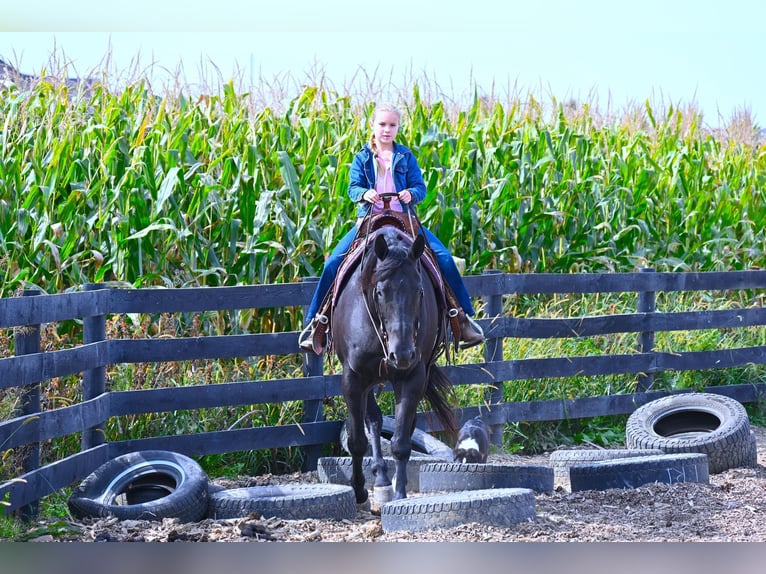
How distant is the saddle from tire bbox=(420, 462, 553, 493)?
30.6 inches

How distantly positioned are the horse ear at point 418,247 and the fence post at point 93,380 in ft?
7.22

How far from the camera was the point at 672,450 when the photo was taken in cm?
745

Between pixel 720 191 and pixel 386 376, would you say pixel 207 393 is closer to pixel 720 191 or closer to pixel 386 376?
pixel 386 376

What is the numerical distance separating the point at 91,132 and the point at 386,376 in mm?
3691

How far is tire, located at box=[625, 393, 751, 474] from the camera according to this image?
24.2ft

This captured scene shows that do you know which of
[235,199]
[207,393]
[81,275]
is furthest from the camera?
[235,199]

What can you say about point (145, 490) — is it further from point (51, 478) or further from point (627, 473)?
point (627, 473)

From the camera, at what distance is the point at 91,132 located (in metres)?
8.34

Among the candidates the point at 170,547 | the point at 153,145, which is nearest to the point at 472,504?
the point at 170,547

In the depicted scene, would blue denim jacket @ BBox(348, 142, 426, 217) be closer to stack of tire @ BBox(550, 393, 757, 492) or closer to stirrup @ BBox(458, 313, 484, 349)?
stirrup @ BBox(458, 313, 484, 349)

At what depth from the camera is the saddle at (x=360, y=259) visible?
19.8ft

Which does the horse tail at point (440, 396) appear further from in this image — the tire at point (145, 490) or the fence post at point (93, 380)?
the fence post at point (93, 380)

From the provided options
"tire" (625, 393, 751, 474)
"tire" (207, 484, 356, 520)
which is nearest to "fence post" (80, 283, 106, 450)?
"tire" (207, 484, 356, 520)

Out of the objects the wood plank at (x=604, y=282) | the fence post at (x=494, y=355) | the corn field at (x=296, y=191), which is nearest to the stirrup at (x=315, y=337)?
the corn field at (x=296, y=191)
